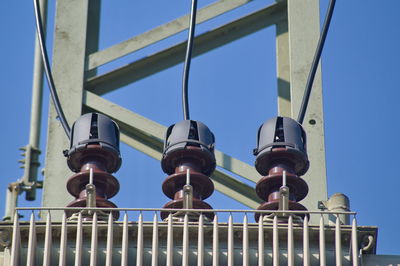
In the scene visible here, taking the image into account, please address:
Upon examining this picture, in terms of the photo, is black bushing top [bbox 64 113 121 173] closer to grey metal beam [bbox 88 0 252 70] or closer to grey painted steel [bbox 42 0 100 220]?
grey painted steel [bbox 42 0 100 220]

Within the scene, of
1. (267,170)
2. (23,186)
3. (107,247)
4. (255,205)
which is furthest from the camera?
(23,186)

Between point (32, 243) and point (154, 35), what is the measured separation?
4431mm

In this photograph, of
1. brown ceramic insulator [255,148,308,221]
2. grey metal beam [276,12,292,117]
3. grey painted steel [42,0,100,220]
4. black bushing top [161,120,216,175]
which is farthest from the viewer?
grey metal beam [276,12,292,117]

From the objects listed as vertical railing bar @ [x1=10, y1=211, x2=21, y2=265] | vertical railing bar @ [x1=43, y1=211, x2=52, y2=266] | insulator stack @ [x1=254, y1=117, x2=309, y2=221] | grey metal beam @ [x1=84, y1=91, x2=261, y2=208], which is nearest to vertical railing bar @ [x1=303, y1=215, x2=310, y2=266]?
insulator stack @ [x1=254, y1=117, x2=309, y2=221]

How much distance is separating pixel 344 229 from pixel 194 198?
5.23 ft

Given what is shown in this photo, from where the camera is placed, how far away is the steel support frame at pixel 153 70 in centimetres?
2081

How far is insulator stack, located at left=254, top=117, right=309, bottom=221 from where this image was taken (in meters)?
19.0

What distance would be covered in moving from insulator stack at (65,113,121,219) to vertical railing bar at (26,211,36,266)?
1.03 meters

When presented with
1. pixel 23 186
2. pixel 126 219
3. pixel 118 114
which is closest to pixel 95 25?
pixel 118 114

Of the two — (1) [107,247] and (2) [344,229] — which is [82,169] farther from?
(2) [344,229]

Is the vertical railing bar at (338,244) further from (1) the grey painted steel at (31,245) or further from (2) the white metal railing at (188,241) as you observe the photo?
(1) the grey painted steel at (31,245)

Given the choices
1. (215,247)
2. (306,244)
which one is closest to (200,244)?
(215,247)

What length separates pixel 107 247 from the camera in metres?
17.8

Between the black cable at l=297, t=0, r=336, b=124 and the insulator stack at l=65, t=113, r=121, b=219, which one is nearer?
the insulator stack at l=65, t=113, r=121, b=219
